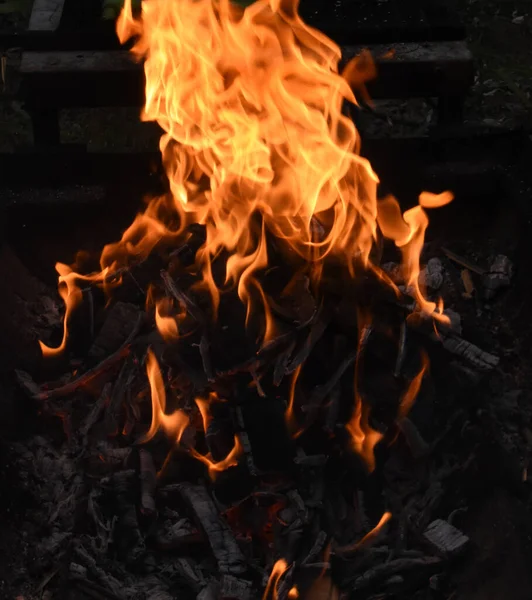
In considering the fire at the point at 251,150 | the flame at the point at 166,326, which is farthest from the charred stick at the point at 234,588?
the fire at the point at 251,150

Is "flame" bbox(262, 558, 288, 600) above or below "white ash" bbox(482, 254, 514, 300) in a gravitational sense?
below

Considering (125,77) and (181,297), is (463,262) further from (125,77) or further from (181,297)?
(125,77)

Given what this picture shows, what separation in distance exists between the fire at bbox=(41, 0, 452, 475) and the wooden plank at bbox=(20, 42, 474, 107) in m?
0.13

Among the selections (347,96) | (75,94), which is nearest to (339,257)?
(347,96)

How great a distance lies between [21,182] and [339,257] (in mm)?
1785

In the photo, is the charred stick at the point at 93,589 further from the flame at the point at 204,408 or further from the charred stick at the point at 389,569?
the charred stick at the point at 389,569

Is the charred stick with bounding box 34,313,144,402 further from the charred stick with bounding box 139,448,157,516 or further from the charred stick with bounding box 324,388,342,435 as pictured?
the charred stick with bounding box 324,388,342,435

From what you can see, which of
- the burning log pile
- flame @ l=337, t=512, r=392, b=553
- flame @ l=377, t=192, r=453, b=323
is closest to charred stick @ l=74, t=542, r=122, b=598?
the burning log pile

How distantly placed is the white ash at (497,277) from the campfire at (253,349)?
0.04 ft

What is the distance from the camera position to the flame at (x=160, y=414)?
360 centimetres

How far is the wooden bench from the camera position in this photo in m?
4.50

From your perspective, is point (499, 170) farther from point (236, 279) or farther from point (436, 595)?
point (436, 595)

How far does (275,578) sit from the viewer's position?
315 centimetres

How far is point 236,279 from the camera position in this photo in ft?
12.6
